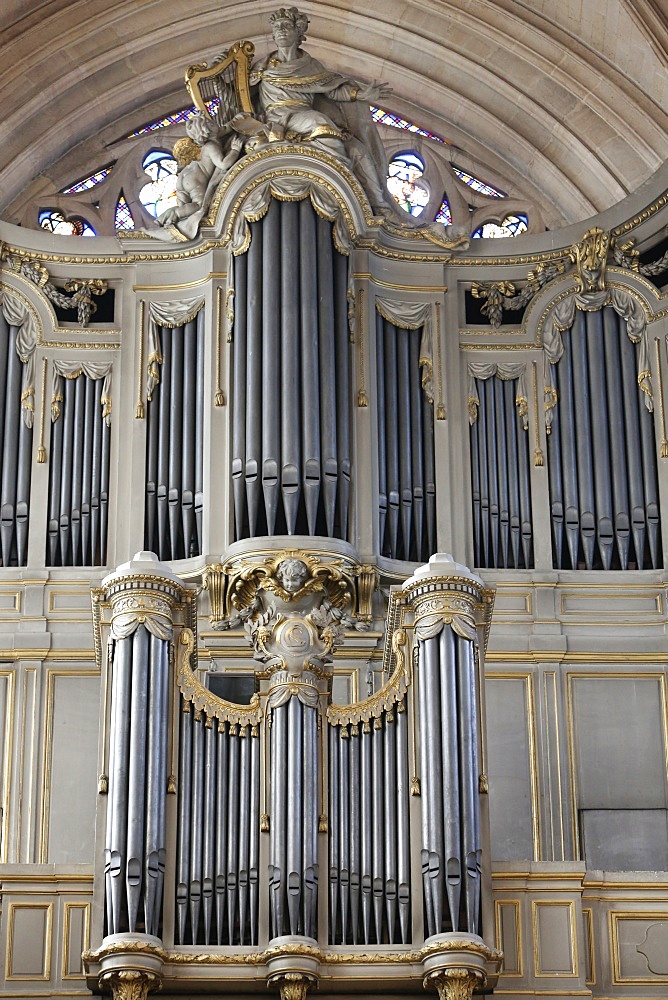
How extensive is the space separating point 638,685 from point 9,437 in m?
5.69

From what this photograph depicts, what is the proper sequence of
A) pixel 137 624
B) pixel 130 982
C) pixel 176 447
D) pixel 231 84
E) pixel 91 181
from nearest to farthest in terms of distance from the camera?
1. pixel 130 982
2. pixel 137 624
3. pixel 176 447
4. pixel 231 84
5. pixel 91 181

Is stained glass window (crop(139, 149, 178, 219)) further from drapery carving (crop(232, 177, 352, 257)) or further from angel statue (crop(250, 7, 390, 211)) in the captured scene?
drapery carving (crop(232, 177, 352, 257))

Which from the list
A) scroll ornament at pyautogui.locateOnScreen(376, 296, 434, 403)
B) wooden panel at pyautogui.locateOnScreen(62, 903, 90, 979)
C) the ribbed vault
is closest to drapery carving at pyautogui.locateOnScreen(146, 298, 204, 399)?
scroll ornament at pyautogui.locateOnScreen(376, 296, 434, 403)

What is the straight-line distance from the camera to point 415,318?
21.8 metres

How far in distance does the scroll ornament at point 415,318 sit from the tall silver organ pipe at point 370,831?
5045 mm

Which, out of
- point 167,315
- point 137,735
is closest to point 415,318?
point 167,315

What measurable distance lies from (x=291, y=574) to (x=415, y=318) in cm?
331

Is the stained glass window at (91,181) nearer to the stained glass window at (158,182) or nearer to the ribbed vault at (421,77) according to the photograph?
the ribbed vault at (421,77)

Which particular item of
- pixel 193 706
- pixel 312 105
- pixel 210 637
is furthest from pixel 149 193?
pixel 193 706

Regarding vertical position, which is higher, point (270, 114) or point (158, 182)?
point (158, 182)

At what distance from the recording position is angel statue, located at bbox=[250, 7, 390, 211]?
21.9 m

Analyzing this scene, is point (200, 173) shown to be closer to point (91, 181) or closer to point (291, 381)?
point (291, 381)

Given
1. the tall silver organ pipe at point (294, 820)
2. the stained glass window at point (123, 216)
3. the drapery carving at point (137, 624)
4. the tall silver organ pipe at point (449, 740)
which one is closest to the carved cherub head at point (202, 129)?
the stained glass window at point (123, 216)

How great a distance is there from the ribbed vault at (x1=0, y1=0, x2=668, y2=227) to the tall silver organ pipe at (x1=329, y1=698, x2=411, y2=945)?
8.00m
